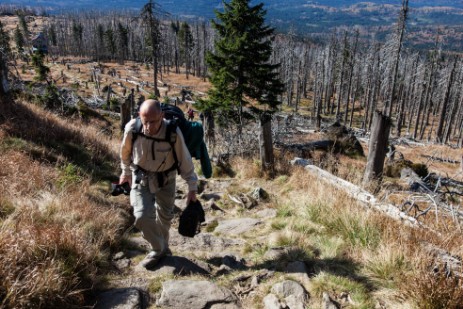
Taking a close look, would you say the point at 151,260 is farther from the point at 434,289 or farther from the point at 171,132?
the point at 434,289

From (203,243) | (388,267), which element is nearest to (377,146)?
(388,267)

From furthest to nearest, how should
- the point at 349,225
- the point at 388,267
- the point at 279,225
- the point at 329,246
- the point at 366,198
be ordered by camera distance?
the point at 366,198 → the point at 279,225 → the point at 349,225 → the point at 329,246 → the point at 388,267

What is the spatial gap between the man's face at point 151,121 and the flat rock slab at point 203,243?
2.04 metres

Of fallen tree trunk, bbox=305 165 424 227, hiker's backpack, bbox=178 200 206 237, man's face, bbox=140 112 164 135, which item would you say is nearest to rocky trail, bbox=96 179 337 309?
hiker's backpack, bbox=178 200 206 237

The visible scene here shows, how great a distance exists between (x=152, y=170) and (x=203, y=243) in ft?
5.77

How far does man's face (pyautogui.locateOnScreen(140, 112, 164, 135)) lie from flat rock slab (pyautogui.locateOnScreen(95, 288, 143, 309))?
1606 millimetres

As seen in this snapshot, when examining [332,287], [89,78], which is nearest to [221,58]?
[332,287]

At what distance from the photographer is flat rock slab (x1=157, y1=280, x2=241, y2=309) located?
10.7 feet

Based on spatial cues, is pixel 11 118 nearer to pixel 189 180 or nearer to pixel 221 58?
pixel 189 180

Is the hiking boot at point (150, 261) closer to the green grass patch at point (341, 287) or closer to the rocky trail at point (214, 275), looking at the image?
the rocky trail at point (214, 275)

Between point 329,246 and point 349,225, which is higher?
point 349,225

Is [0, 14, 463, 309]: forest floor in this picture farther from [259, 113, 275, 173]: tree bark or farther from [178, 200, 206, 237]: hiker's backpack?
[259, 113, 275, 173]: tree bark

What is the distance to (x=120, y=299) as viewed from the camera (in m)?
3.20

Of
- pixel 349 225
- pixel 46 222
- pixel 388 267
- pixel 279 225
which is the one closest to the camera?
pixel 388 267
